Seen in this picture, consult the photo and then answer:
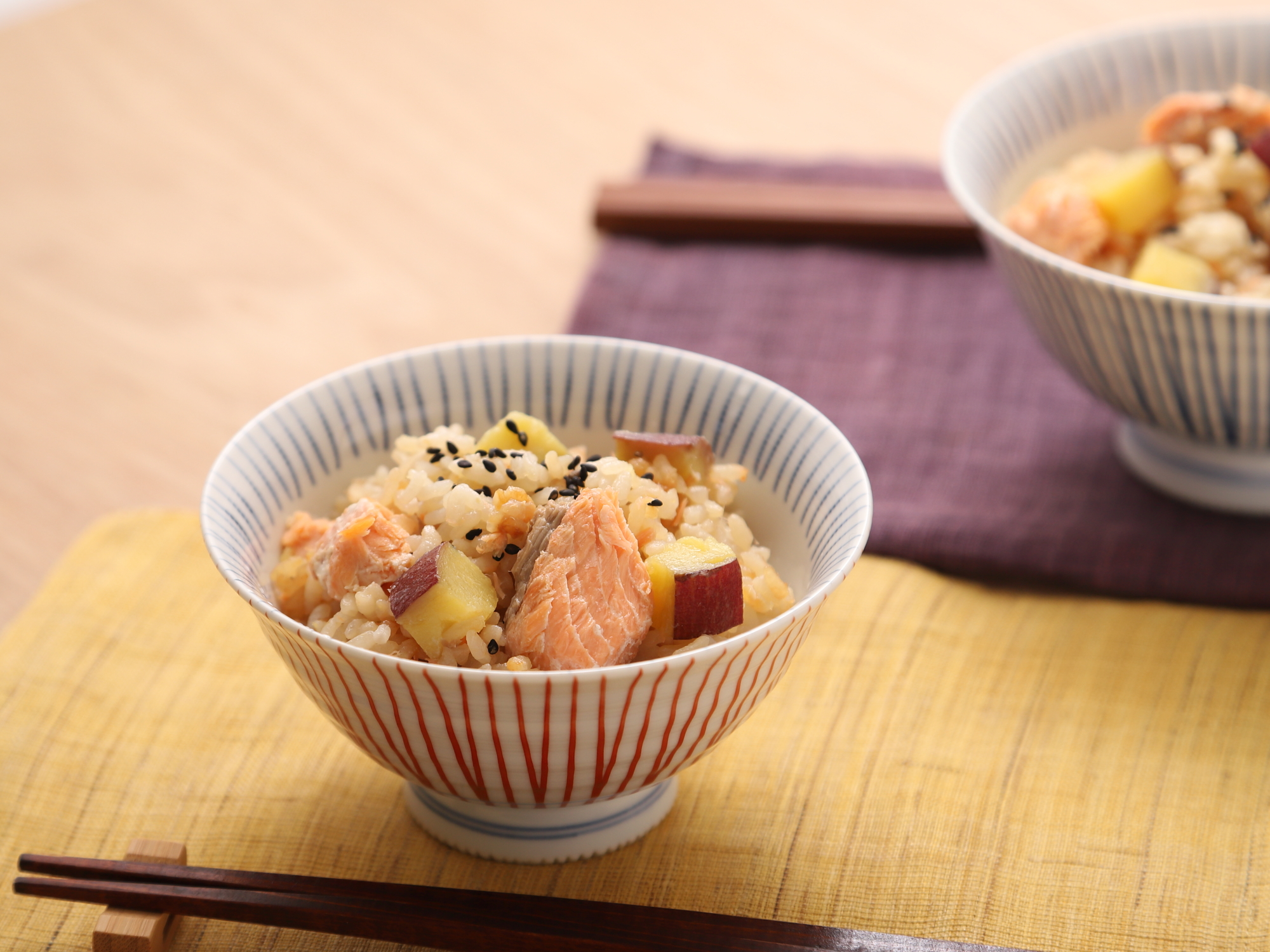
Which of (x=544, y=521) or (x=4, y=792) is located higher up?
(x=544, y=521)

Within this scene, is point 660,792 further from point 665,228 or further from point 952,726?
point 665,228

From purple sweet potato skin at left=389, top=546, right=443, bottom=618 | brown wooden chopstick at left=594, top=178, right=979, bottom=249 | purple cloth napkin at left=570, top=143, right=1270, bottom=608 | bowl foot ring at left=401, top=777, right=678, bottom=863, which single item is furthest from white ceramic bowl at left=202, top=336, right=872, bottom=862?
brown wooden chopstick at left=594, top=178, right=979, bottom=249

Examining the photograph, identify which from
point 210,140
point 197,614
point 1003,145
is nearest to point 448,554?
point 197,614

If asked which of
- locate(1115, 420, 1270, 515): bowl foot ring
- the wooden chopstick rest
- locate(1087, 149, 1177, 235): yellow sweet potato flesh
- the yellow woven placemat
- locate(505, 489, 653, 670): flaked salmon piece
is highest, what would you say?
locate(505, 489, 653, 670): flaked salmon piece

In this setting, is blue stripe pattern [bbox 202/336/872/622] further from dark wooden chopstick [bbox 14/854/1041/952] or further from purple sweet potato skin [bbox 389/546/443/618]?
dark wooden chopstick [bbox 14/854/1041/952]

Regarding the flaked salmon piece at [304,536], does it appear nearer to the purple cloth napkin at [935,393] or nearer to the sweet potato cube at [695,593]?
the sweet potato cube at [695,593]
